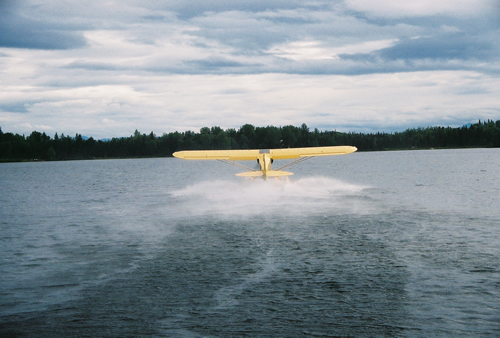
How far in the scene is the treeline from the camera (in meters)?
162

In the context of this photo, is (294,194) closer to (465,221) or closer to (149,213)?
(149,213)

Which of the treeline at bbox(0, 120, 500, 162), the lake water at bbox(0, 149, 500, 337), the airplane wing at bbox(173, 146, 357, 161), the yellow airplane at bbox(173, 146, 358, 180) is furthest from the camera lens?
the treeline at bbox(0, 120, 500, 162)

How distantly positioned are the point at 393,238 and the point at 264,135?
15705 centimetres

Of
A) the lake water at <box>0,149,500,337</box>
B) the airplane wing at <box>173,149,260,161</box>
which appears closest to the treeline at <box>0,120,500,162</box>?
the airplane wing at <box>173,149,260,161</box>

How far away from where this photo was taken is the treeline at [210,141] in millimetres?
162000

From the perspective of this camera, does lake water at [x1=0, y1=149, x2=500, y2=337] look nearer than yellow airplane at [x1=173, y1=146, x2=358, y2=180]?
Yes

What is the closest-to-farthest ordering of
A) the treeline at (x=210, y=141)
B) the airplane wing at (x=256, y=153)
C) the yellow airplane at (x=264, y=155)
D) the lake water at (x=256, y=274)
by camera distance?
1. the lake water at (x=256, y=274)
2. the yellow airplane at (x=264, y=155)
3. the airplane wing at (x=256, y=153)
4. the treeline at (x=210, y=141)

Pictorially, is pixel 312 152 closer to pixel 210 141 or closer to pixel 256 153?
pixel 256 153

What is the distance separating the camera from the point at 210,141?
16138 cm

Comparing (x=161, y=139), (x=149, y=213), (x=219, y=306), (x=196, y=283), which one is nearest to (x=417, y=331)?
(x=219, y=306)

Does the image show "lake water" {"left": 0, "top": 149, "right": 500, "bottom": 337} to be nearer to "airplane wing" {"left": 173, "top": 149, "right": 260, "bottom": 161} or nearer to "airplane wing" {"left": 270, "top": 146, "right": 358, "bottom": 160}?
"airplane wing" {"left": 173, "top": 149, "right": 260, "bottom": 161}

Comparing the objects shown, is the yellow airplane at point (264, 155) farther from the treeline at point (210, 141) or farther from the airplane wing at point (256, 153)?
the treeline at point (210, 141)

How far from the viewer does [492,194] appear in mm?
25203

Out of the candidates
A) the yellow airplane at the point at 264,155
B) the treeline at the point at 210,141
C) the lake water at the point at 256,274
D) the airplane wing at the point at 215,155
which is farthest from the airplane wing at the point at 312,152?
the treeline at the point at 210,141
